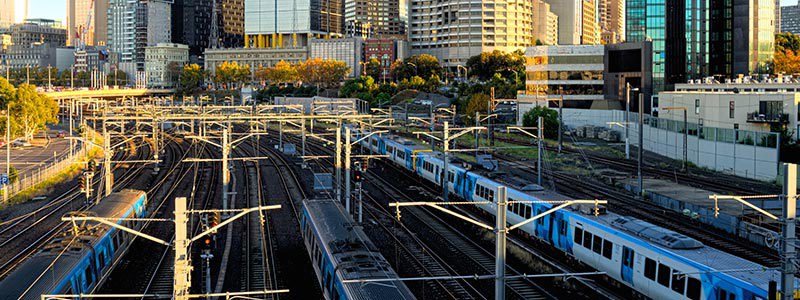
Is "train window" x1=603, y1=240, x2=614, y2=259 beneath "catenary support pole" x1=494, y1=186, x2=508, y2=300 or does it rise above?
beneath

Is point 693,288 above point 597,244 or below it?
below

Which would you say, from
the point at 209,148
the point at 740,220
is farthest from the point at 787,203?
the point at 209,148

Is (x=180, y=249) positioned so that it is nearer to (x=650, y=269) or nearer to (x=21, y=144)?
(x=650, y=269)

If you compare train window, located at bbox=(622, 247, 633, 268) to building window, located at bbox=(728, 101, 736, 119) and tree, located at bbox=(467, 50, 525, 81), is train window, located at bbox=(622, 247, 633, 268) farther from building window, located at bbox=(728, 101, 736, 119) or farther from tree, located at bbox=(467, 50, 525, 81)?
tree, located at bbox=(467, 50, 525, 81)

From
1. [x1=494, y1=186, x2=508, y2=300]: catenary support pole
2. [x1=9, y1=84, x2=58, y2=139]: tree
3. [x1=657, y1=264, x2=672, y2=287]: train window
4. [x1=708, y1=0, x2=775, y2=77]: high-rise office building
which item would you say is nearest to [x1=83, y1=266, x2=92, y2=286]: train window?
[x1=494, y1=186, x2=508, y2=300]: catenary support pole

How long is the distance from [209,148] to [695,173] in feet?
175

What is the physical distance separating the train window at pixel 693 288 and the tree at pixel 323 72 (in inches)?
6265

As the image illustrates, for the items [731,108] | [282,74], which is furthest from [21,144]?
[282,74]

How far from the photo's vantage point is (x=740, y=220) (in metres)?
36.9

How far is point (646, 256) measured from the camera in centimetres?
2555

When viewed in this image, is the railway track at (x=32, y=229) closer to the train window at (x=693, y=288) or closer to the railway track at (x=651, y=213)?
the train window at (x=693, y=288)

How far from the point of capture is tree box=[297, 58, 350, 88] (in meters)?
180

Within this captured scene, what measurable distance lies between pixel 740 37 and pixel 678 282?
8437 centimetres

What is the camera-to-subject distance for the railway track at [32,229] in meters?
34.7
